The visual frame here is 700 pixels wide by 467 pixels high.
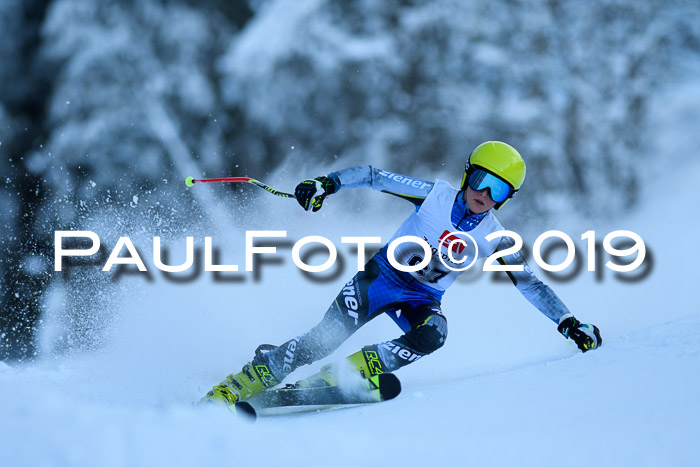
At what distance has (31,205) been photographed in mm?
9781

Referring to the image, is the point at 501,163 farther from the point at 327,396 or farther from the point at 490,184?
the point at 327,396

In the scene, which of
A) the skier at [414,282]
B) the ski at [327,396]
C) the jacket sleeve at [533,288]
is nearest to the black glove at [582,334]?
the skier at [414,282]

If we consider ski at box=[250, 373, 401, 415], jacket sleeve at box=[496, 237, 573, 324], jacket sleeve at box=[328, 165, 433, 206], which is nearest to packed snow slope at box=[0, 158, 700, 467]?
ski at box=[250, 373, 401, 415]

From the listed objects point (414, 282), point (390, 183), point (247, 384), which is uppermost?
point (390, 183)

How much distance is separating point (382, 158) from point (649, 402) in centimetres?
762

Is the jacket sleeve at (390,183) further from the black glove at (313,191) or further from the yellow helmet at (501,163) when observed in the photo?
the yellow helmet at (501,163)

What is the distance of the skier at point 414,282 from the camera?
277 cm

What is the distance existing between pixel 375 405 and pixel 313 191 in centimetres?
98

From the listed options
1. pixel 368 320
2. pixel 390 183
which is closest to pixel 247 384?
pixel 368 320

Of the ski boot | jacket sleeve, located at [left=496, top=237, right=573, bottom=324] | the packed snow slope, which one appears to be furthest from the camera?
jacket sleeve, located at [left=496, top=237, right=573, bottom=324]

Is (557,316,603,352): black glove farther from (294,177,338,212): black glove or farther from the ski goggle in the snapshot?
(294,177,338,212): black glove

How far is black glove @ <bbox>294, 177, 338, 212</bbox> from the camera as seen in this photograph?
282 cm

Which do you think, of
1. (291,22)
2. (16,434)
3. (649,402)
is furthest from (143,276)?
(291,22)

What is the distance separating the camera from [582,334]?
275 cm
